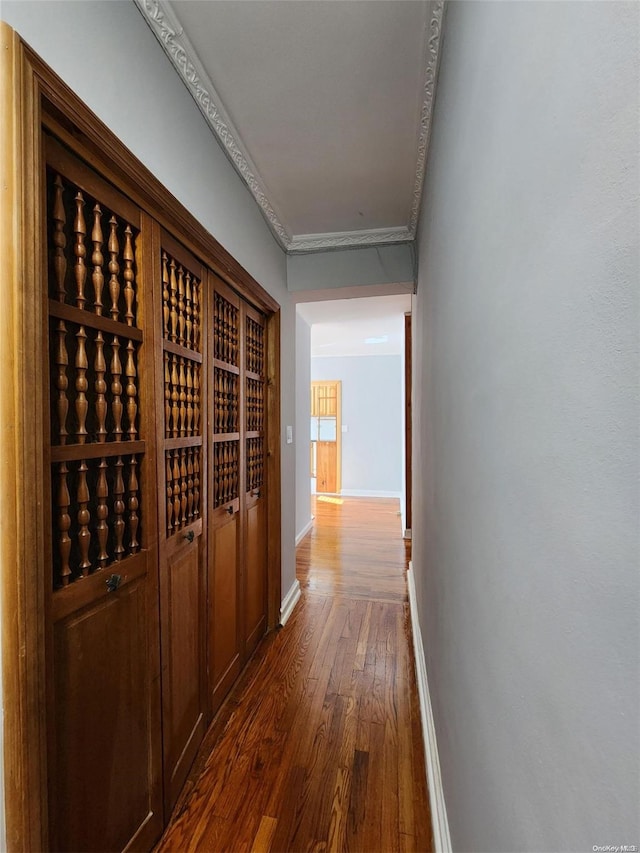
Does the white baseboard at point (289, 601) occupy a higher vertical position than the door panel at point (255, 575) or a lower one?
lower

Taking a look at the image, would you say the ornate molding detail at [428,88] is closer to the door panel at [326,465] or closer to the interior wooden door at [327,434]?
the interior wooden door at [327,434]

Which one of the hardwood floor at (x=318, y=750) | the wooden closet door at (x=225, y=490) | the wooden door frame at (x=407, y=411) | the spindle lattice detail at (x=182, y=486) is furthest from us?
the wooden door frame at (x=407, y=411)

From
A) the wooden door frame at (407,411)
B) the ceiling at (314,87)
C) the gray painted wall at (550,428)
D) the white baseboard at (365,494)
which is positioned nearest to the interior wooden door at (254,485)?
the ceiling at (314,87)

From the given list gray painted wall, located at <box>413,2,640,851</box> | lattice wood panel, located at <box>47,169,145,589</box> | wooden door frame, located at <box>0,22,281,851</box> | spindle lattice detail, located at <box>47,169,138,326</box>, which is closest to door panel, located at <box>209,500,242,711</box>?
lattice wood panel, located at <box>47,169,145,589</box>

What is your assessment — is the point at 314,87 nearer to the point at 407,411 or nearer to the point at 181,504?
the point at 181,504

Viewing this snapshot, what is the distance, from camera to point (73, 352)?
0.96 m

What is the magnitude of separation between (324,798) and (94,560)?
1209mm

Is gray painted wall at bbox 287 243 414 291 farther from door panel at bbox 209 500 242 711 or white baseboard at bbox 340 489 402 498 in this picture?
white baseboard at bbox 340 489 402 498

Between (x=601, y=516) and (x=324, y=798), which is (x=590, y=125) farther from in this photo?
(x=324, y=798)

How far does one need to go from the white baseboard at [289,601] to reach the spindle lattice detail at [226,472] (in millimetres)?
1072

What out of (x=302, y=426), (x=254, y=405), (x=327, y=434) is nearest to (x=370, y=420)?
(x=327, y=434)

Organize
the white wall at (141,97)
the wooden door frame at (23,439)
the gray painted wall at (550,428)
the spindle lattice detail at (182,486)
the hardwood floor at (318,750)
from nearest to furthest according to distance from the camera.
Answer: the gray painted wall at (550,428)
the wooden door frame at (23,439)
the white wall at (141,97)
the hardwood floor at (318,750)
the spindle lattice detail at (182,486)

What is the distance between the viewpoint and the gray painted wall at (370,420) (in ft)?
22.2

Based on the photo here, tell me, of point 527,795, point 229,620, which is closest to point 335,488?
point 229,620
